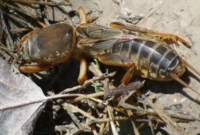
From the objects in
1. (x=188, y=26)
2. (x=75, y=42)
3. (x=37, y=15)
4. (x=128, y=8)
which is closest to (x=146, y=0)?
(x=128, y=8)

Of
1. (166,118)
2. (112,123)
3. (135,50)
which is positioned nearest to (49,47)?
(135,50)

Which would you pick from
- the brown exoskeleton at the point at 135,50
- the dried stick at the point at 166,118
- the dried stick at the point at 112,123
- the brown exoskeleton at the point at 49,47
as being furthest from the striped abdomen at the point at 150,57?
the brown exoskeleton at the point at 49,47

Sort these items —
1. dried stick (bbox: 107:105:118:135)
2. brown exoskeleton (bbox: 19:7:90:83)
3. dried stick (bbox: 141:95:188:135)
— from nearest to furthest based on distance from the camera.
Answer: dried stick (bbox: 141:95:188:135), dried stick (bbox: 107:105:118:135), brown exoskeleton (bbox: 19:7:90:83)

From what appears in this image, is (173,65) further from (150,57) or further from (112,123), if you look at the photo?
(112,123)

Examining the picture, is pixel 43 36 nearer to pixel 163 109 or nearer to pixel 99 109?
pixel 99 109

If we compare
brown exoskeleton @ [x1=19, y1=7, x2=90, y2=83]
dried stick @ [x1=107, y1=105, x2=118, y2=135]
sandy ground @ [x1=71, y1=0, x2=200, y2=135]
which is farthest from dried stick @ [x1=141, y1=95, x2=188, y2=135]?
brown exoskeleton @ [x1=19, y1=7, x2=90, y2=83]

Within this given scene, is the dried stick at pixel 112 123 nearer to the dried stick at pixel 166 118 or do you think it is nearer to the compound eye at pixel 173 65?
the dried stick at pixel 166 118

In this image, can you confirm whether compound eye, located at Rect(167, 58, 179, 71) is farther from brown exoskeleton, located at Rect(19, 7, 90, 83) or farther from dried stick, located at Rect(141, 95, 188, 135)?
brown exoskeleton, located at Rect(19, 7, 90, 83)
